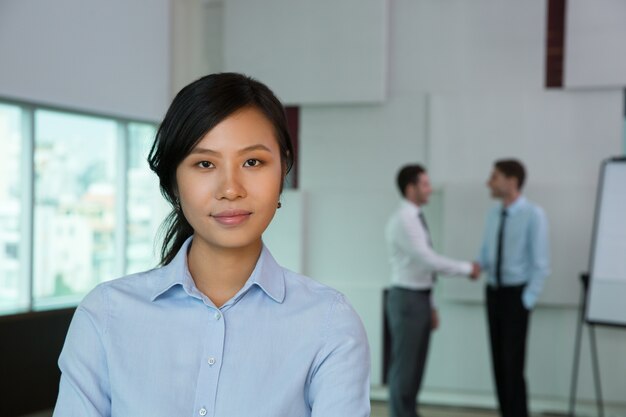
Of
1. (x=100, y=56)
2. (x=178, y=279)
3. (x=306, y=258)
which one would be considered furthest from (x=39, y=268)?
(x=178, y=279)

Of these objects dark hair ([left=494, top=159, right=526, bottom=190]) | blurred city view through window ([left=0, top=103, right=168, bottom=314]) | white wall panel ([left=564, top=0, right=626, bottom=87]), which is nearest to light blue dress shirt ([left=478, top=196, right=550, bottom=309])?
dark hair ([left=494, top=159, right=526, bottom=190])

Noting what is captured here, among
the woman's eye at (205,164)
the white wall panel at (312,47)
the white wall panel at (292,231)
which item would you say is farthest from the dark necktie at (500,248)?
the woman's eye at (205,164)

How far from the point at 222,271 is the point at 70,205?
4.14 metres

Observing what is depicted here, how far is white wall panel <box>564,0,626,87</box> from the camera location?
512 cm

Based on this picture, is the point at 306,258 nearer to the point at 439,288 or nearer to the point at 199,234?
the point at 439,288

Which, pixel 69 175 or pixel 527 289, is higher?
pixel 69 175

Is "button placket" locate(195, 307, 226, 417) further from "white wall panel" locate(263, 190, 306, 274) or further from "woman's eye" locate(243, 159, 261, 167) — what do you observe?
"white wall panel" locate(263, 190, 306, 274)

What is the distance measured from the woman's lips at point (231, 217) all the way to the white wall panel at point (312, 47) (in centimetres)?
454

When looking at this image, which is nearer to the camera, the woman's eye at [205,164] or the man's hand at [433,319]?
the woman's eye at [205,164]

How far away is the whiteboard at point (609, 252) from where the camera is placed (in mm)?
4527

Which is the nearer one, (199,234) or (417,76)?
(199,234)

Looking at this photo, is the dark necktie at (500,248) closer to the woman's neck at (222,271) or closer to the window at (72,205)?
the window at (72,205)

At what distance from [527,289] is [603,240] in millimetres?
548

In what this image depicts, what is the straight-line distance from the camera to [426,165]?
546 cm
